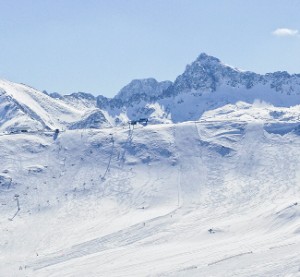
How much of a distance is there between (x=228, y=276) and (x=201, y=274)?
11438mm

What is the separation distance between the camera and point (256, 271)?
190m

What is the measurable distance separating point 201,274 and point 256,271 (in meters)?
16.6

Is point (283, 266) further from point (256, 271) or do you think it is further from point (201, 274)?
point (201, 274)

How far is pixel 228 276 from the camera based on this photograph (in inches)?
7436

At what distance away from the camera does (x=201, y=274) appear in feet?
650

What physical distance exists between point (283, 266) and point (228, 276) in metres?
16.2

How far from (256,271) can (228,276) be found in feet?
26.0

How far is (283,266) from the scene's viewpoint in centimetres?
19275

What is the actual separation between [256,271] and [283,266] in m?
8.31

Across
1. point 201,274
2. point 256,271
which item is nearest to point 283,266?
point 256,271
